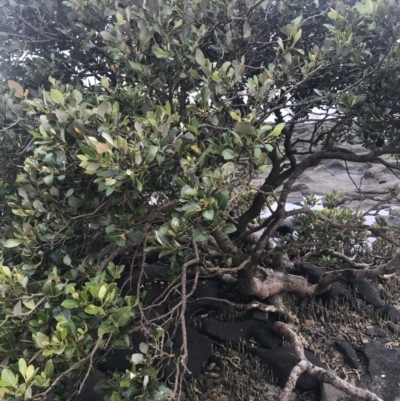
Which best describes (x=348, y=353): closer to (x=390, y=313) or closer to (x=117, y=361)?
(x=390, y=313)

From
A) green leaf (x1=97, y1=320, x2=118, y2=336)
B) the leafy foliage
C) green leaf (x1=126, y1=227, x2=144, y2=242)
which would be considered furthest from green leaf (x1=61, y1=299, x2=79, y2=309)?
green leaf (x1=126, y1=227, x2=144, y2=242)

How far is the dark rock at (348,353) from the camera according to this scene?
3105 millimetres

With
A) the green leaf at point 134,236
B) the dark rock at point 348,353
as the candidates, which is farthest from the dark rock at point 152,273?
the green leaf at point 134,236

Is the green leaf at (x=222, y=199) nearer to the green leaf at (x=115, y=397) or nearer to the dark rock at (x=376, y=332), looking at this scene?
the green leaf at (x=115, y=397)

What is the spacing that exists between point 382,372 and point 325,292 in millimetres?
1039

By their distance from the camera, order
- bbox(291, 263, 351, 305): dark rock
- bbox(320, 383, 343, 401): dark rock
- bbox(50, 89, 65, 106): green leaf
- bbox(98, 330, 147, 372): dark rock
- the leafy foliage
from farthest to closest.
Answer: bbox(291, 263, 351, 305): dark rock
bbox(98, 330, 147, 372): dark rock
bbox(320, 383, 343, 401): dark rock
bbox(50, 89, 65, 106): green leaf
the leafy foliage

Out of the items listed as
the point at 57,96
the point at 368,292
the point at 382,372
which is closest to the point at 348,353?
the point at 382,372

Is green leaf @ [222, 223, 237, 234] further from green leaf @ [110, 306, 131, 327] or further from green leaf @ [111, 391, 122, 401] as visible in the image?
green leaf @ [111, 391, 122, 401]

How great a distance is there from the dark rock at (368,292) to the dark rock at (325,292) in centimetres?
14

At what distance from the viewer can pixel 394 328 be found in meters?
3.55

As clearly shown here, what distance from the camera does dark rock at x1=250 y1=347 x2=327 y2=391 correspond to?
2.77 meters

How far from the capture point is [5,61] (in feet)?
9.40

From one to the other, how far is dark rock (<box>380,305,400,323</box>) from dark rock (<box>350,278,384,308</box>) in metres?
0.11

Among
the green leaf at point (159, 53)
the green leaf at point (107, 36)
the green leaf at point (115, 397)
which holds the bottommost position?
the green leaf at point (115, 397)
